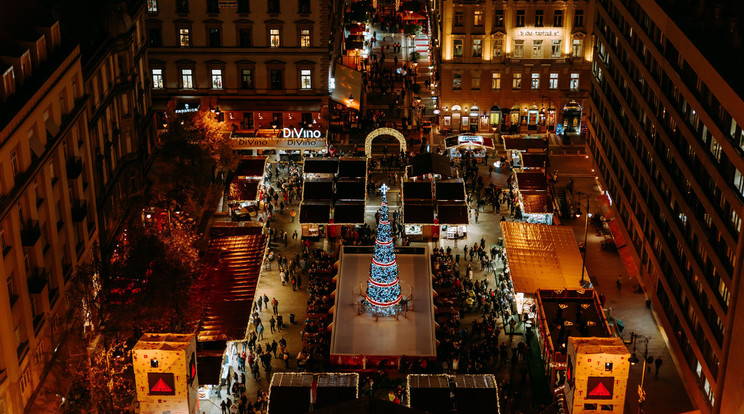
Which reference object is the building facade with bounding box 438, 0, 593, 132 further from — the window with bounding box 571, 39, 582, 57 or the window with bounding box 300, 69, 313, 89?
the window with bounding box 300, 69, 313, 89

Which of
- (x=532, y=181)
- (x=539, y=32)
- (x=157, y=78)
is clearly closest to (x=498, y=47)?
(x=539, y=32)

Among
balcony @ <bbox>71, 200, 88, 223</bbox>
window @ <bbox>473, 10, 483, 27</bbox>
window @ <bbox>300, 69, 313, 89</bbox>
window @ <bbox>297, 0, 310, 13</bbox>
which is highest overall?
window @ <bbox>297, 0, 310, 13</bbox>

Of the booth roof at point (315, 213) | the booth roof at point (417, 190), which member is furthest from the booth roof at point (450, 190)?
the booth roof at point (315, 213)

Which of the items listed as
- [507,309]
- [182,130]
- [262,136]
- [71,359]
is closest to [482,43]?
[262,136]

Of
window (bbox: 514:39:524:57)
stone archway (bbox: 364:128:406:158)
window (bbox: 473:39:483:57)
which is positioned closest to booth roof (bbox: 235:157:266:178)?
stone archway (bbox: 364:128:406:158)

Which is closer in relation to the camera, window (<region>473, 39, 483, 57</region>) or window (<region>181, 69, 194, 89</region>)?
window (<region>181, 69, 194, 89</region>)

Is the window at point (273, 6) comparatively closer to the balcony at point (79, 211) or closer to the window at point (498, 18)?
the window at point (498, 18)

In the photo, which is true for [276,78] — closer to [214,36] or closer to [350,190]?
A: [214,36]

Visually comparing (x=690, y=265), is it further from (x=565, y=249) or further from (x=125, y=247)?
(x=125, y=247)
